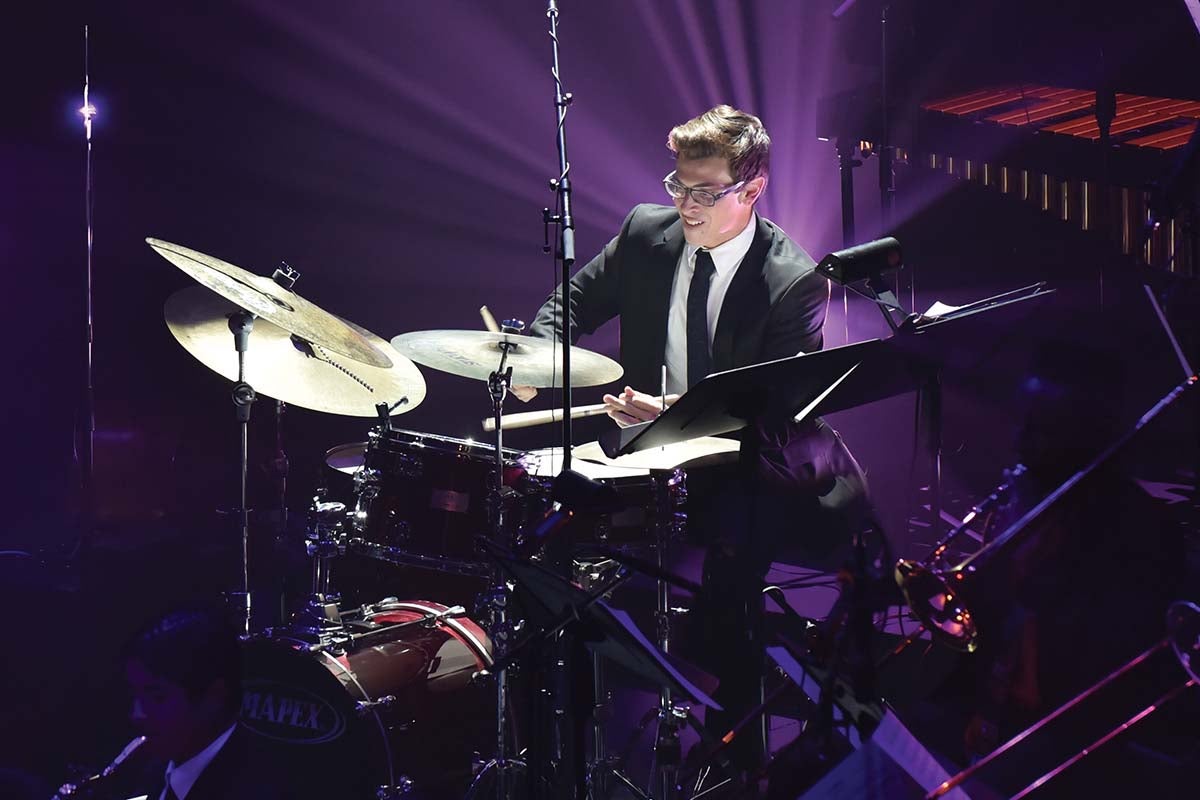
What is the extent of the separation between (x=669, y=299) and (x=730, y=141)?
700mm

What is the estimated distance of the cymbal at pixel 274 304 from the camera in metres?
3.45

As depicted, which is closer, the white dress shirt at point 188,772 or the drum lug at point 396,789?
the white dress shirt at point 188,772

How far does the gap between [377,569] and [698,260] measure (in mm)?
2026

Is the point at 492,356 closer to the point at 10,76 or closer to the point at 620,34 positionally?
the point at 620,34

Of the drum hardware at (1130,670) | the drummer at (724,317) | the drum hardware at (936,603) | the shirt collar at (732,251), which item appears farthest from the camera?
the shirt collar at (732,251)

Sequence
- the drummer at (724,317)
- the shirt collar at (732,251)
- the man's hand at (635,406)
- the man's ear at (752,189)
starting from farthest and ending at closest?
the shirt collar at (732,251) → the man's ear at (752,189) → the drummer at (724,317) → the man's hand at (635,406)

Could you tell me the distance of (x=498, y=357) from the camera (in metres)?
3.79

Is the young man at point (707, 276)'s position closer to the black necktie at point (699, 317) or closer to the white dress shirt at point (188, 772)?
the black necktie at point (699, 317)

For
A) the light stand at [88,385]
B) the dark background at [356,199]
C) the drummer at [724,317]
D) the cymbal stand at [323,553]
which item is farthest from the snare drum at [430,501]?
the light stand at [88,385]

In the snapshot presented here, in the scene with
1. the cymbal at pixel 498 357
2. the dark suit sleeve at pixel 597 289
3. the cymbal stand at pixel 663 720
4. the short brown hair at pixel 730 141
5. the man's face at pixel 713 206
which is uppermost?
the short brown hair at pixel 730 141

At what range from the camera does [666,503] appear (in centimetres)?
363

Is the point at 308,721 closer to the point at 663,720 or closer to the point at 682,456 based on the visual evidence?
the point at 663,720

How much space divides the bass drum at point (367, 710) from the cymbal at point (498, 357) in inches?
39.6

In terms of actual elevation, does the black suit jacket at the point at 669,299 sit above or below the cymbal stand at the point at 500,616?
above
